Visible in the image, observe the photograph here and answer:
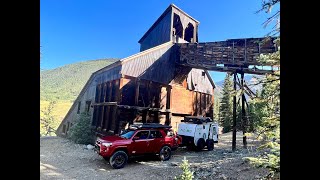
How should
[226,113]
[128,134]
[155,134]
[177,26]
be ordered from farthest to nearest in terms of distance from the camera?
[226,113] < [177,26] < [155,134] < [128,134]

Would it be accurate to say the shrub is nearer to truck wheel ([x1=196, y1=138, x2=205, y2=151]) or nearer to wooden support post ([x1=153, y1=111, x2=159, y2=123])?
wooden support post ([x1=153, y1=111, x2=159, y2=123])

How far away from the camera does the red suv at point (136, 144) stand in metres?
13.2

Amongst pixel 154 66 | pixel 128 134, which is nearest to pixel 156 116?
pixel 154 66

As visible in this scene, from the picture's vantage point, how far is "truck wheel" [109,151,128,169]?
1322cm

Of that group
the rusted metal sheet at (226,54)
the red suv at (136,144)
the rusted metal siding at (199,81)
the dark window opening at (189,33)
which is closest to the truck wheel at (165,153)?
the red suv at (136,144)

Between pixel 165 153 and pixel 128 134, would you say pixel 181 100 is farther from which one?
pixel 128 134

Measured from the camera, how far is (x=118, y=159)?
43.8 feet

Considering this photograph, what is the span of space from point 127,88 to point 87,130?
621 centimetres

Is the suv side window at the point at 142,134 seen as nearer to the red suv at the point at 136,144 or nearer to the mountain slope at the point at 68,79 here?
the red suv at the point at 136,144

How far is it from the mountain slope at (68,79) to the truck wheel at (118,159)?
60085mm

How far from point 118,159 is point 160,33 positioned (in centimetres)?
1909

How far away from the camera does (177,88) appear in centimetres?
2528
